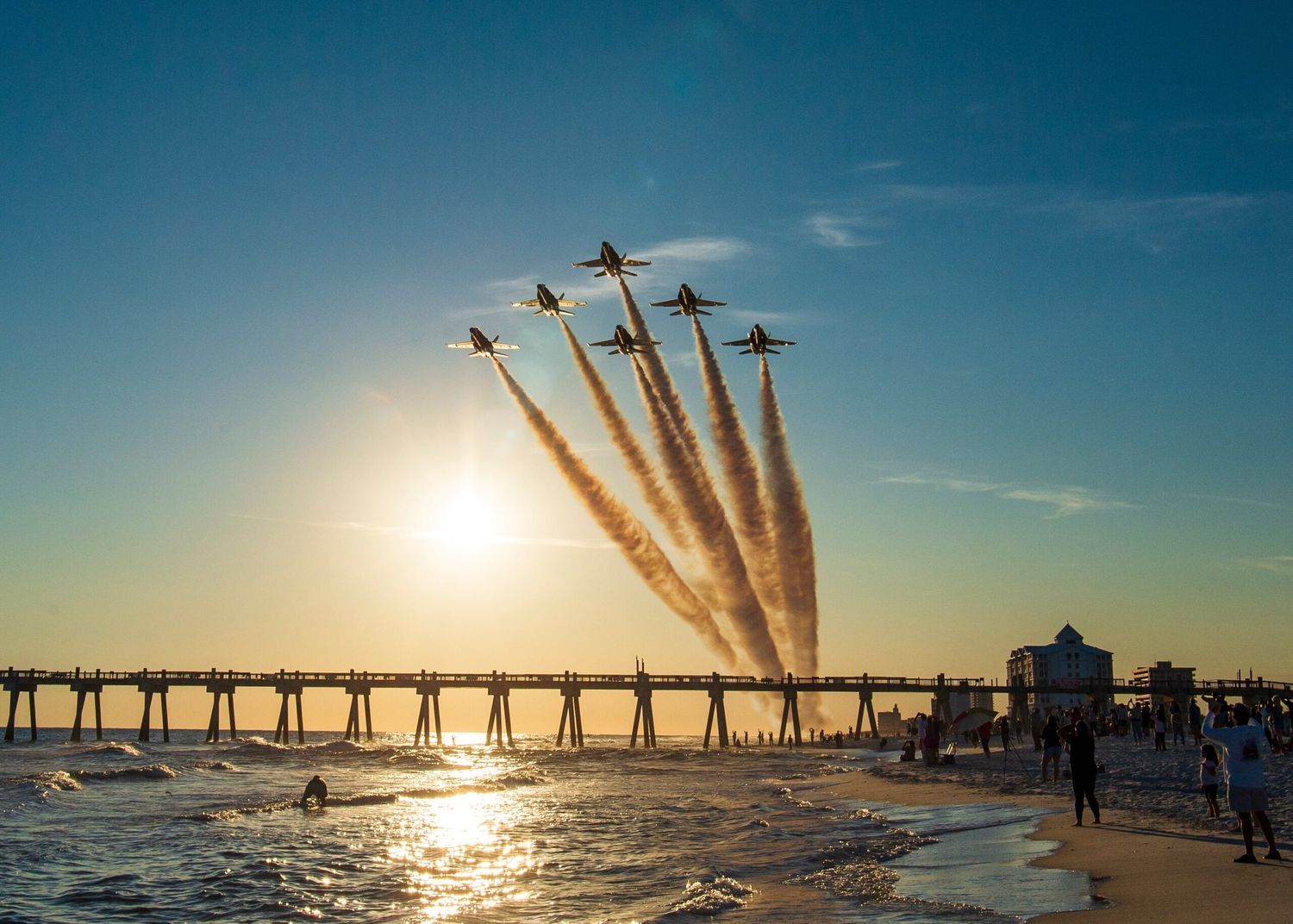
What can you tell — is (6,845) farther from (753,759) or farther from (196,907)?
(753,759)

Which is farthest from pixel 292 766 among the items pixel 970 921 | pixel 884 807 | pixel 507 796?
pixel 970 921

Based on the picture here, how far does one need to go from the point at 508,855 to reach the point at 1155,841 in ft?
43.9

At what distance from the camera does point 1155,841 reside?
1728cm

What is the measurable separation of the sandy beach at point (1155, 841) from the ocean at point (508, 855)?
2.35 feet

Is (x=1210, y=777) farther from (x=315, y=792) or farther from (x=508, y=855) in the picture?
(x=315, y=792)

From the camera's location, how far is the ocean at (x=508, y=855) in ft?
55.4

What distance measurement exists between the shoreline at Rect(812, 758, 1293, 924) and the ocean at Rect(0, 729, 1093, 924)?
1.69 ft

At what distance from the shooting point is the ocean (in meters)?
16.9

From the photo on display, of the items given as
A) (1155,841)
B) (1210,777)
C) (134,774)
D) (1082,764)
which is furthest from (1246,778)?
(134,774)

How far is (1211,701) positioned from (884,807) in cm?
1714

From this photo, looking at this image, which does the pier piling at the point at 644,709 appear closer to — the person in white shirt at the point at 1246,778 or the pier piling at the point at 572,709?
the pier piling at the point at 572,709

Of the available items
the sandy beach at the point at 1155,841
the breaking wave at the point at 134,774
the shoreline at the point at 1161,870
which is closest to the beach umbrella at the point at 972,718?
the sandy beach at the point at 1155,841

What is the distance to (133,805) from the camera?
36.1m

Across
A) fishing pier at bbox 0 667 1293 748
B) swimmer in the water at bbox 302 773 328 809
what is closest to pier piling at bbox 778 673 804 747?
fishing pier at bbox 0 667 1293 748
